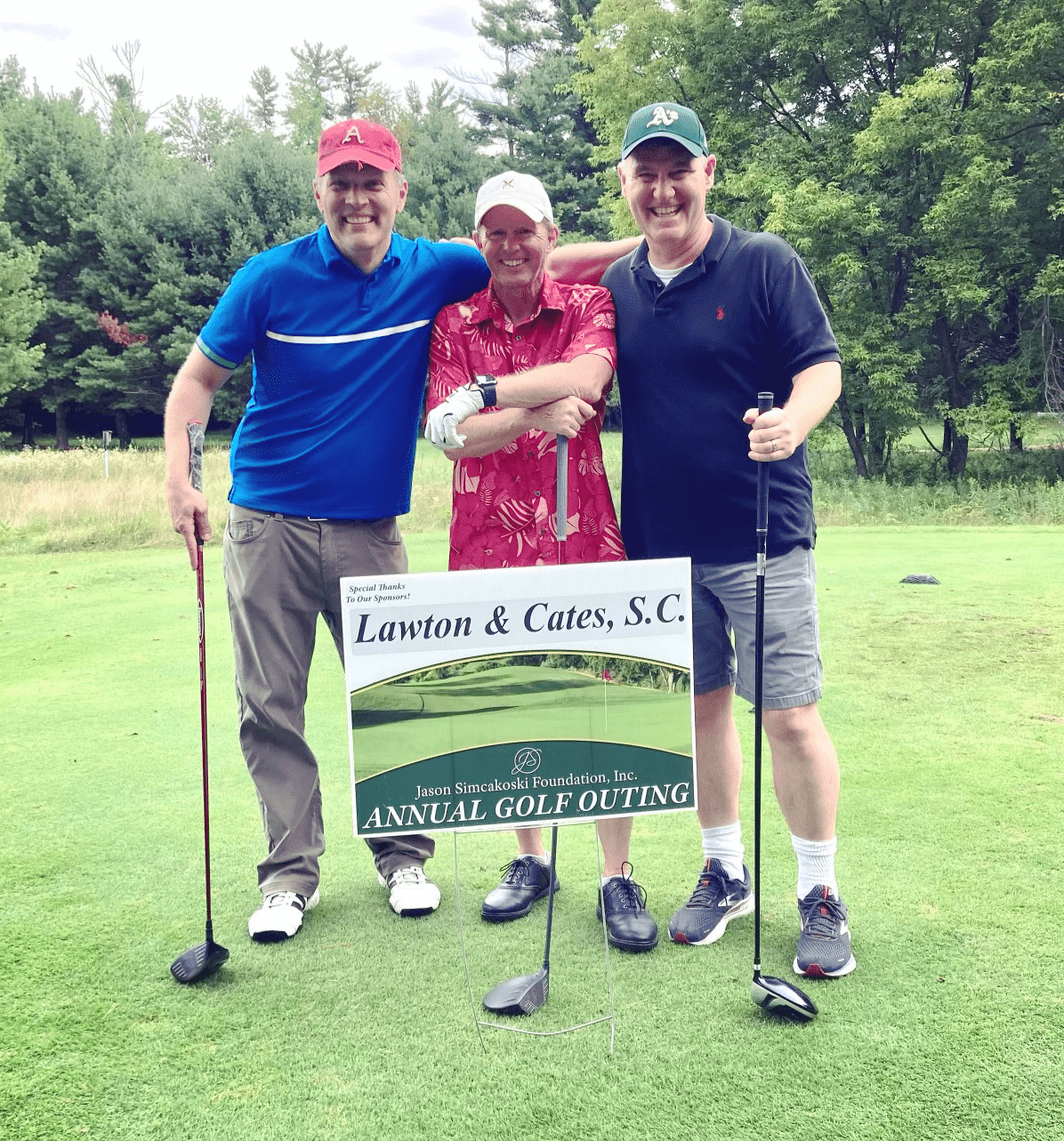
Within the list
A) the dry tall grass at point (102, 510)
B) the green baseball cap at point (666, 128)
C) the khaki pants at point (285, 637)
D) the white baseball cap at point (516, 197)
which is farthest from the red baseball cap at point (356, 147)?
the dry tall grass at point (102, 510)

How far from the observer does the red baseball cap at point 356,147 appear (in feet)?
8.30

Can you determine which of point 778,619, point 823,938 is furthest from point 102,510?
point 823,938

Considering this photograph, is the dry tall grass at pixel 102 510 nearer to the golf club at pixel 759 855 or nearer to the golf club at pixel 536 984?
the golf club at pixel 536 984

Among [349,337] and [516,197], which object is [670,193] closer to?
[516,197]

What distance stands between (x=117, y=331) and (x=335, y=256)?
100ft

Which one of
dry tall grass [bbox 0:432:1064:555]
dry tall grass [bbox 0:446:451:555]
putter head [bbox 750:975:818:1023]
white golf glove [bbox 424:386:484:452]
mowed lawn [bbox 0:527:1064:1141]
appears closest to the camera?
mowed lawn [bbox 0:527:1064:1141]

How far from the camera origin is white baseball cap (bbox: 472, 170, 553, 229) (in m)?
2.28

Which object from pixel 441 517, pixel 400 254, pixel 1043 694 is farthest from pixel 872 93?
pixel 400 254

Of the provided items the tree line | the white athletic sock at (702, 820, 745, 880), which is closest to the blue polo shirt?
the white athletic sock at (702, 820, 745, 880)

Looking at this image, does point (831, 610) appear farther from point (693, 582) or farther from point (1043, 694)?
point (693, 582)

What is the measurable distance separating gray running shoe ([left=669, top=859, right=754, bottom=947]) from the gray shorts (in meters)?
0.47

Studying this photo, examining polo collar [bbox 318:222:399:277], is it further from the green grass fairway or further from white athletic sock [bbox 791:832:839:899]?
white athletic sock [bbox 791:832:839:899]

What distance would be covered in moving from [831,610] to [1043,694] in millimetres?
1887

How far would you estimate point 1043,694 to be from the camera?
4301 mm
